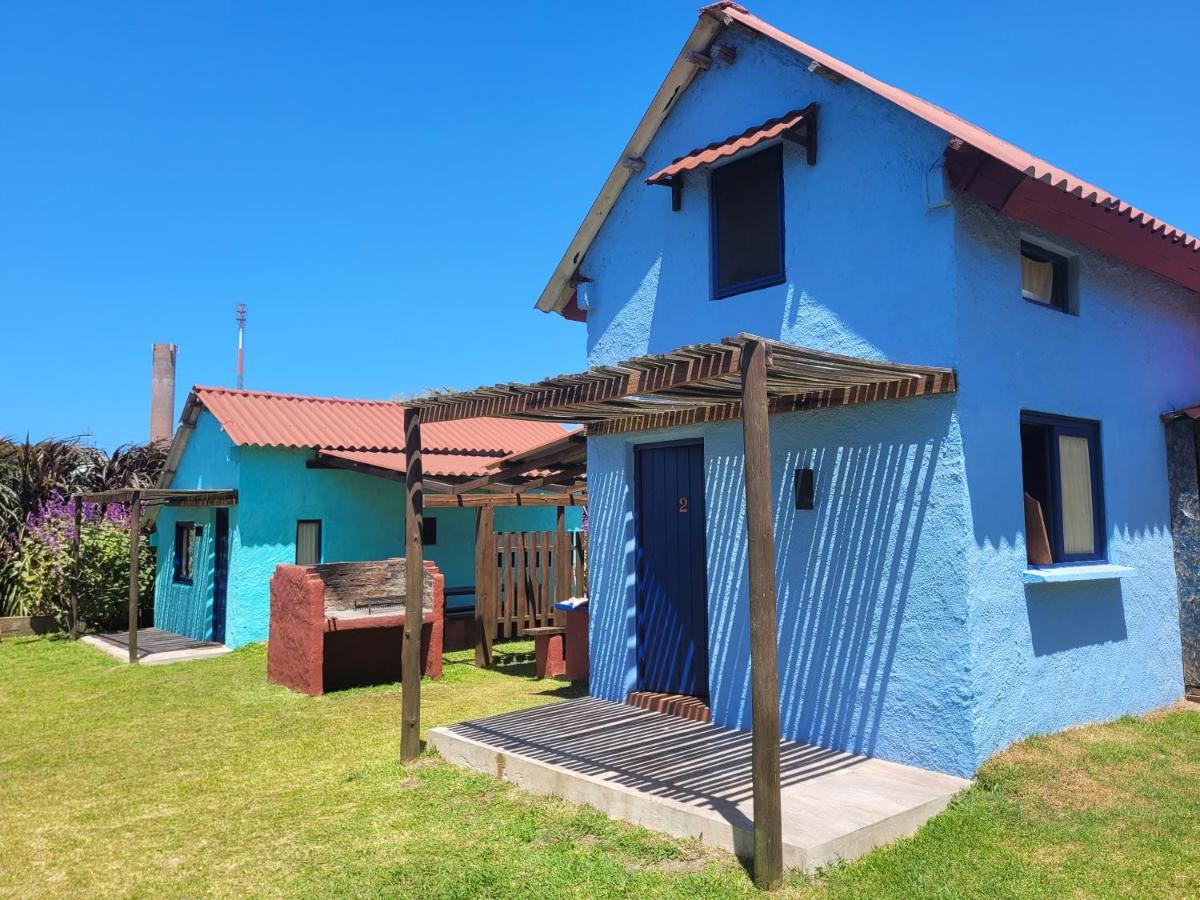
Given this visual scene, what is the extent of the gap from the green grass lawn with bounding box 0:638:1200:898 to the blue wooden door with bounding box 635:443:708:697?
86.8 inches

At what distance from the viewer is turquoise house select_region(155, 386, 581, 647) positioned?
14117 millimetres

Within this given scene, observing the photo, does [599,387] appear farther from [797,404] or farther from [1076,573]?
[1076,573]

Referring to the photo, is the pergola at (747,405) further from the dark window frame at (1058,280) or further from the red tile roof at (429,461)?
the red tile roof at (429,461)

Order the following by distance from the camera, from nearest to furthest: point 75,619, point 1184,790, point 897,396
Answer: point 1184,790
point 897,396
point 75,619

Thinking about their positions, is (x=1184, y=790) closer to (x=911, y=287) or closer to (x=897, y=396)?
(x=897, y=396)

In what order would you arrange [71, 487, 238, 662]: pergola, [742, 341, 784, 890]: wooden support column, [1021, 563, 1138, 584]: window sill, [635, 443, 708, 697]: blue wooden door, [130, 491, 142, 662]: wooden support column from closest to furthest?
1. [742, 341, 784, 890]: wooden support column
2. [1021, 563, 1138, 584]: window sill
3. [635, 443, 708, 697]: blue wooden door
4. [130, 491, 142, 662]: wooden support column
5. [71, 487, 238, 662]: pergola

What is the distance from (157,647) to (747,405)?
1280 cm

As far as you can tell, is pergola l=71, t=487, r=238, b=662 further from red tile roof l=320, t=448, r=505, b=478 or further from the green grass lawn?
the green grass lawn

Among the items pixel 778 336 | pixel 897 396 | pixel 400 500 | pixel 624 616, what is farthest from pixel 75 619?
pixel 897 396

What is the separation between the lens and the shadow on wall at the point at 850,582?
19.9 ft

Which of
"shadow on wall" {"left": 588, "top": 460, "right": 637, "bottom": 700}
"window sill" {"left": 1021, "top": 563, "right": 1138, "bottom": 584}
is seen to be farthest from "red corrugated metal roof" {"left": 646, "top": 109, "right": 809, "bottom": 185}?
"window sill" {"left": 1021, "top": 563, "right": 1138, "bottom": 584}

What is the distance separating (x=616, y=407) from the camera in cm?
739

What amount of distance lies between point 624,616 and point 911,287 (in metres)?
4.01

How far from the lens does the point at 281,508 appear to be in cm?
1443
